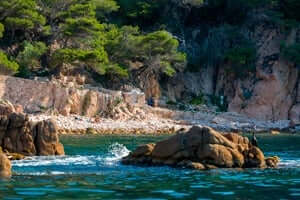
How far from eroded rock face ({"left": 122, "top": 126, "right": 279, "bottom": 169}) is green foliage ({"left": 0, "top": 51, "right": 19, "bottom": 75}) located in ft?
98.2

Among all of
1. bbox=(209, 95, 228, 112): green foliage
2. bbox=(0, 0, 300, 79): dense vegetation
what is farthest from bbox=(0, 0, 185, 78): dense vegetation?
bbox=(209, 95, 228, 112): green foliage

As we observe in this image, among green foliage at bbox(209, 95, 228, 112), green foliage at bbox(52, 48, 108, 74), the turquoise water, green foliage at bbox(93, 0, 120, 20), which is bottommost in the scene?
green foliage at bbox(209, 95, 228, 112)

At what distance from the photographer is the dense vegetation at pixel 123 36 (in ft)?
184

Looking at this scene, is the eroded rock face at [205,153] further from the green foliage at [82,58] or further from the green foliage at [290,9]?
the green foliage at [290,9]

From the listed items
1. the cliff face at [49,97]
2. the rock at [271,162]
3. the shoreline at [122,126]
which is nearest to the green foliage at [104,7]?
the cliff face at [49,97]

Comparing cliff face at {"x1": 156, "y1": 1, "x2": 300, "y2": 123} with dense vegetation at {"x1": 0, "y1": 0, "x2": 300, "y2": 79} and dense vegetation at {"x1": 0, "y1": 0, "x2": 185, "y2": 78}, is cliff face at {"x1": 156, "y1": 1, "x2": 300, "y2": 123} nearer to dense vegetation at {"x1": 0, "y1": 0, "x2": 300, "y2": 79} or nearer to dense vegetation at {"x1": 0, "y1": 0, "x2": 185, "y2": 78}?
dense vegetation at {"x1": 0, "y1": 0, "x2": 300, "y2": 79}

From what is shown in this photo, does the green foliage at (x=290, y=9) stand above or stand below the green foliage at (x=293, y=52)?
above

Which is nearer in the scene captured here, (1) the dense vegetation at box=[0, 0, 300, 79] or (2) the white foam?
(2) the white foam

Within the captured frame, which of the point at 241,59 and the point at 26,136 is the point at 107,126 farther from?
the point at 26,136

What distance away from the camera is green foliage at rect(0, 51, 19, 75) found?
51406mm

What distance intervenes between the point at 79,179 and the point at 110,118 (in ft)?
118

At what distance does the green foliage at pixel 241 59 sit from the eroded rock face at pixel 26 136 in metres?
39.2

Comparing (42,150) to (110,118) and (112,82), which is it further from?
(112,82)

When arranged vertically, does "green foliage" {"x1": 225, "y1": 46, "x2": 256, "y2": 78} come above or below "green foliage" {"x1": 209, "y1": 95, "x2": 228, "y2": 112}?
above
